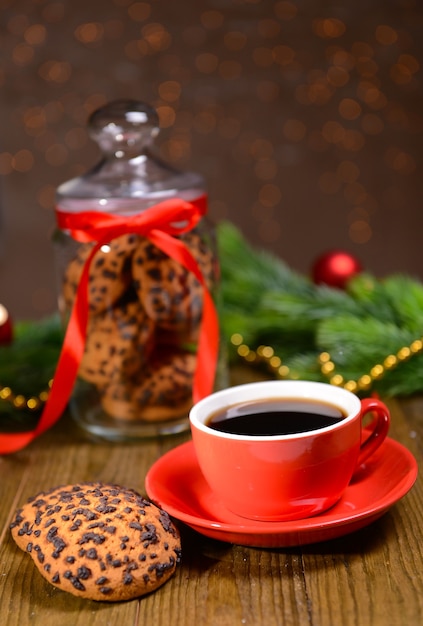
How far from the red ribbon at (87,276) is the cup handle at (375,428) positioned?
22 centimetres

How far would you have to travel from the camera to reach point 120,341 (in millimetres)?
898

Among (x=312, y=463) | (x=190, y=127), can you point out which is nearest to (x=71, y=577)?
(x=312, y=463)

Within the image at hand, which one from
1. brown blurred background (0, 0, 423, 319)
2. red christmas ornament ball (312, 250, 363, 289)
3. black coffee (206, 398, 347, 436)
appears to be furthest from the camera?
brown blurred background (0, 0, 423, 319)

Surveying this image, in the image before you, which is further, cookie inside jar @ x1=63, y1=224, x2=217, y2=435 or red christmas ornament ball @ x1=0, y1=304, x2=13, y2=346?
red christmas ornament ball @ x1=0, y1=304, x2=13, y2=346

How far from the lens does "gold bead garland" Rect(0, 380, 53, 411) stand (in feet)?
3.28

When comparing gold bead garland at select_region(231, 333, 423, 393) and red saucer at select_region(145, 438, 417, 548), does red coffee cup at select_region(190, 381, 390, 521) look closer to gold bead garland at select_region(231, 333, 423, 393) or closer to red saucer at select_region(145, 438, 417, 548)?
red saucer at select_region(145, 438, 417, 548)

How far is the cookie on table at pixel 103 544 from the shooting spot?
1.97 ft

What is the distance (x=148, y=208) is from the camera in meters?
0.90

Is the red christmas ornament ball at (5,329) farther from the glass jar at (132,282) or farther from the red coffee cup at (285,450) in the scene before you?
the red coffee cup at (285,450)

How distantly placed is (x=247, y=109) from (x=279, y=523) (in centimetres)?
140

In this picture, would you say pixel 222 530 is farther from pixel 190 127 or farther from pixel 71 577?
pixel 190 127

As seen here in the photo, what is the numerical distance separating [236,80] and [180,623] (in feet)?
4.91

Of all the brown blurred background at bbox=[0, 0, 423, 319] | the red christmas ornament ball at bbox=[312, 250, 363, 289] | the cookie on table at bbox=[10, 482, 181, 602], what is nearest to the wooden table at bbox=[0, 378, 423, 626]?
the cookie on table at bbox=[10, 482, 181, 602]

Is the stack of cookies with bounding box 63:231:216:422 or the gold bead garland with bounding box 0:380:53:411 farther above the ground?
the stack of cookies with bounding box 63:231:216:422
